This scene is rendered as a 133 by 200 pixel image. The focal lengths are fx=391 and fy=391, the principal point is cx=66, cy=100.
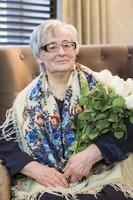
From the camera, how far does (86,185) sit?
172 centimetres

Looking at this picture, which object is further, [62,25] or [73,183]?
[62,25]

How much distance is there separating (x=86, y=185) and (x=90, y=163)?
3.8 inches

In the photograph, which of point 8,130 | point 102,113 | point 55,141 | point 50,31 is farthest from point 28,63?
point 102,113

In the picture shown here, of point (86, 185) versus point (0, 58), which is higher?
point (0, 58)

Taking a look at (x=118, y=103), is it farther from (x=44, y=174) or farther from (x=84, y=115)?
(x=44, y=174)

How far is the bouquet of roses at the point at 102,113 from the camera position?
1.73 meters

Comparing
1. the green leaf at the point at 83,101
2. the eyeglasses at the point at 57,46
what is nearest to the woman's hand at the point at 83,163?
the green leaf at the point at 83,101

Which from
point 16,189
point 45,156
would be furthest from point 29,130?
point 16,189

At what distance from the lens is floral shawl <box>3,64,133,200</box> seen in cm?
173

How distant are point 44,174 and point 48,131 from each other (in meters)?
0.21

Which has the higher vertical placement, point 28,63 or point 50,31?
point 50,31

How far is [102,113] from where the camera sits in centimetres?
173

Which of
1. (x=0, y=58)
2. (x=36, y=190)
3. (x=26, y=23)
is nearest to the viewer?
(x=36, y=190)

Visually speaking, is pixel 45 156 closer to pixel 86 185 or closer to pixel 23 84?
pixel 86 185
